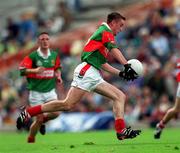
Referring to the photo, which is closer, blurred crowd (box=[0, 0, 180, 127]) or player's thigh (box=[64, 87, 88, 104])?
player's thigh (box=[64, 87, 88, 104])

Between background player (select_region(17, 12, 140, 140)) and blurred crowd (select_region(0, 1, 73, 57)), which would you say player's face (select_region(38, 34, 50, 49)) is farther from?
blurred crowd (select_region(0, 1, 73, 57))

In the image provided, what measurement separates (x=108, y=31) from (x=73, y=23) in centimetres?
1971

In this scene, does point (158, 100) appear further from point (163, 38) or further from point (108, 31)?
point (108, 31)

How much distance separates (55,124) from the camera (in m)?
29.1

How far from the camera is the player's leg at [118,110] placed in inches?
644

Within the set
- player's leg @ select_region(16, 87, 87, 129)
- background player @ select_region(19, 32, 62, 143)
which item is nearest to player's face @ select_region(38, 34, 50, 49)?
background player @ select_region(19, 32, 62, 143)

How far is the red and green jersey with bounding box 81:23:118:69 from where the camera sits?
16.7 m

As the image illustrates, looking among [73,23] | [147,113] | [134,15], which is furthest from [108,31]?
[73,23]

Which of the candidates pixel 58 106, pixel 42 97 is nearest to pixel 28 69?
pixel 42 97

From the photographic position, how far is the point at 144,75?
28.6 metres

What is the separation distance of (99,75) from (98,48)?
0.53 m

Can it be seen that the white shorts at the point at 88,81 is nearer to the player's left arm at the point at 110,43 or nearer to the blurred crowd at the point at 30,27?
the player's left arm at the point at 110,43

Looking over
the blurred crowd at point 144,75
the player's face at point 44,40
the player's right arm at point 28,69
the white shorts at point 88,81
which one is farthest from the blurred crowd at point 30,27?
the white shorts at point 88,81

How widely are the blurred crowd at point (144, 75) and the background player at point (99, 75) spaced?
1047 centimetres
